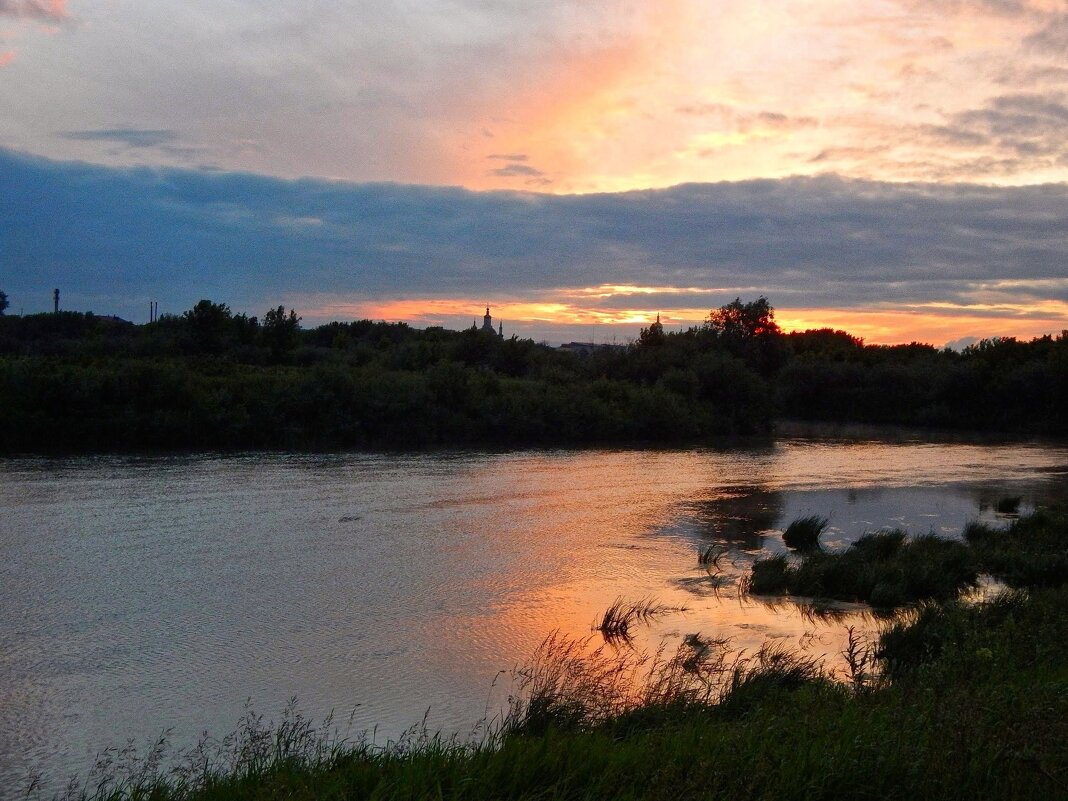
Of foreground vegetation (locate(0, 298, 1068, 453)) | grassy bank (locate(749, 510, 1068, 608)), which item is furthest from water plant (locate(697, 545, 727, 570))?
foreground vegetation (locate(0, 298, 1068, 453))

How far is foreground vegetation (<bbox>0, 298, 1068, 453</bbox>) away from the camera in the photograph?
30906mm

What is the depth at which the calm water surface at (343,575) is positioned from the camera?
346 inches

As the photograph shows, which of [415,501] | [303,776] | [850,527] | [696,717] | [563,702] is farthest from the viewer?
[415,501]

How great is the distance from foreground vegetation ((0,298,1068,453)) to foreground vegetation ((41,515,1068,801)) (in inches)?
999

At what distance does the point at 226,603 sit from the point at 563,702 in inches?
242

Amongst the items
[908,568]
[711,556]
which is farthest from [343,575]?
[908,568]

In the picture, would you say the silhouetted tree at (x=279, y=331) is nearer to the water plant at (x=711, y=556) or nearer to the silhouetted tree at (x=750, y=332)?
the silhouetted tree at (x=750, y=332)

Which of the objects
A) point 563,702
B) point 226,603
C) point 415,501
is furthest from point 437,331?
point 563,702

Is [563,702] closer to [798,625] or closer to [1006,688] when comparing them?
[1006,688]

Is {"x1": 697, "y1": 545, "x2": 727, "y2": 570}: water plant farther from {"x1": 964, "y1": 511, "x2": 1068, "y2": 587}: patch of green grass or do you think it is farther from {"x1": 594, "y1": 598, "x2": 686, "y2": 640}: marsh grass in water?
{"x1": 964, "y1": 511, "x2": 1068, "y2": 587}: patch of green grass

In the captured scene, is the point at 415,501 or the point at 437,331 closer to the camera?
the point at 415,501

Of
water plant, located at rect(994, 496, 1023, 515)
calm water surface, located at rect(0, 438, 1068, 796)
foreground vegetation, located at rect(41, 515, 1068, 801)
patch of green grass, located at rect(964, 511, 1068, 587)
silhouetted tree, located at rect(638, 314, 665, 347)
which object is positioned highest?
silhouetted tree, located at rect(638, 314, 665, 347)

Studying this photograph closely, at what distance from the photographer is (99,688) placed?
895 cm

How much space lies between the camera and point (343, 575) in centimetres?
1400
